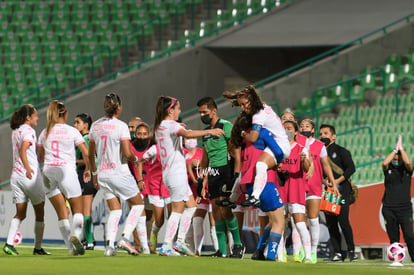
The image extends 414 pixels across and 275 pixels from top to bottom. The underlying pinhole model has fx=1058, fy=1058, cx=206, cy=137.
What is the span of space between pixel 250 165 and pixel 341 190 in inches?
138

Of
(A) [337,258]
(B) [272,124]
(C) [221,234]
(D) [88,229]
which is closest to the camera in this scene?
(B) [272,124]

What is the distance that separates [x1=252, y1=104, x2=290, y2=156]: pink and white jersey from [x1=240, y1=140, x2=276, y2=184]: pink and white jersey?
1.09ft

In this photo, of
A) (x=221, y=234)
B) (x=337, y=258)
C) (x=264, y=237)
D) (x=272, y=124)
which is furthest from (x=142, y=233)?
(x=272, y=124)

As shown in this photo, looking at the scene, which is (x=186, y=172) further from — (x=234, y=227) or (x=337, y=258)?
(x=337, y=258)

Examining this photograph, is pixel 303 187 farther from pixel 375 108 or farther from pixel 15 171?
pixel 375 108

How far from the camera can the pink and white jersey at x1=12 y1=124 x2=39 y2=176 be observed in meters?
14.0

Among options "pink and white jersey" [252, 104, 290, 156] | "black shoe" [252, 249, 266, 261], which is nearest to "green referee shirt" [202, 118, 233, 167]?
"pink and white jersey" [252, 104, 290, 156]

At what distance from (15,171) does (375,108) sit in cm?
1219

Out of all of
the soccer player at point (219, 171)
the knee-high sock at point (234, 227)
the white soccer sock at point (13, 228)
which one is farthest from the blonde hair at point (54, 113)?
the knee-high sock at point (234, 227)

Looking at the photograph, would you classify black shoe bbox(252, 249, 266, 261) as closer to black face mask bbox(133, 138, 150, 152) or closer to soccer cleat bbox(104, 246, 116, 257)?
soccer cleat bbox(104, 246, 116, 257)

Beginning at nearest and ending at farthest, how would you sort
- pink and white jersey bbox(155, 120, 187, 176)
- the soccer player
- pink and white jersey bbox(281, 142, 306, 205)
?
pink and white jersey bbox(155, 120, 187, 176) < pink and white jersey bbox(281, 142, 306, 205) < the soccer player

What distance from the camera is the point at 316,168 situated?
14586 millimetres

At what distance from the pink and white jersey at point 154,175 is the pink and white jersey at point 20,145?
207cm

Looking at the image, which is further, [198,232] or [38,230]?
[198,232]
